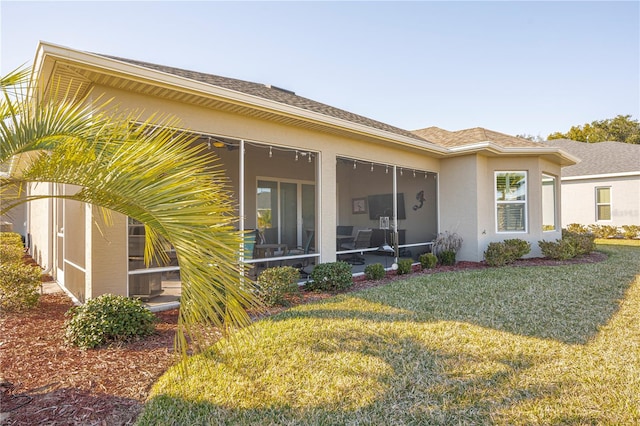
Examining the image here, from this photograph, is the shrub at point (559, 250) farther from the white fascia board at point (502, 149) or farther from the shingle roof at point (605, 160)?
the shingle roof at point (605, 160)

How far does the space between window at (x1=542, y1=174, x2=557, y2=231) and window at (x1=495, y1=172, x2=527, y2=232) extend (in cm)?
201

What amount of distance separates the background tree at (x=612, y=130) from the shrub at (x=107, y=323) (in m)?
43.6

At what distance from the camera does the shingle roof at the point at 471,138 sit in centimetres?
1095

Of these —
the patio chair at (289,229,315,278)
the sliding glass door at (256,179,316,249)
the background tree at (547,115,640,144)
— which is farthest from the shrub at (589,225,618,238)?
the background tree at (547,115,640,144)

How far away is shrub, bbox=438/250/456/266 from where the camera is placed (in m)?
10.2

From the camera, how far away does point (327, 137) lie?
26.3 feet

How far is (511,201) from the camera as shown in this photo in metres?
11.0

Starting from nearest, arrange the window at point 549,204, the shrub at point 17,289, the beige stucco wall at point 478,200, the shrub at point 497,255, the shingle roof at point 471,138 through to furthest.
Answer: the shrub at point 17,289 → the shrub at point 497,255 → the beige stucco wall at point 478,200 → the shingle roof at point 471,138 → the window at point 549,204

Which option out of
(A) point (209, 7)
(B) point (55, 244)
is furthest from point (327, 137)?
(B) point (55, 244)

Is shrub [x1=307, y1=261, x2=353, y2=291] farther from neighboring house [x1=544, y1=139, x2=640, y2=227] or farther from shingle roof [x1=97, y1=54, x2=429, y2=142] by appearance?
neighboring house [x1=544, y1=139, x2=640, y2=227]

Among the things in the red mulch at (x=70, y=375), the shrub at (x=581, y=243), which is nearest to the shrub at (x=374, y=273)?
the red mulch at (x=70, y=375)

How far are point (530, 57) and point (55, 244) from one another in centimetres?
1620

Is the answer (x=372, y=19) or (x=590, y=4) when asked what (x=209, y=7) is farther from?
(x=590, y=4)

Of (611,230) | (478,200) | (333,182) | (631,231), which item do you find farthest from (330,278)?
(611,230)
